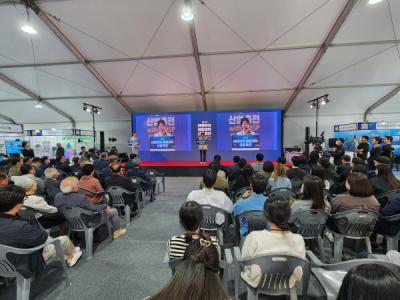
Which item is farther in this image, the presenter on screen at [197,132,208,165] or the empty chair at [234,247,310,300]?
the presenter on screen at [197,132,208,165]

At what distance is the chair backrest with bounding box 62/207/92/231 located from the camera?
281 cm

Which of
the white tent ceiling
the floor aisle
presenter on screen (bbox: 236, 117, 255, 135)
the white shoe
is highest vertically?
the white tent ceiling

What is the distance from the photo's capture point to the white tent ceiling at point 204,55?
20.1 ft

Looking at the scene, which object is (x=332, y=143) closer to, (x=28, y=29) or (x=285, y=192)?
(x=285, y=192)

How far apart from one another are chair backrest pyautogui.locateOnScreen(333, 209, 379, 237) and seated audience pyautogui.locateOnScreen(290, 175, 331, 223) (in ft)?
0.70

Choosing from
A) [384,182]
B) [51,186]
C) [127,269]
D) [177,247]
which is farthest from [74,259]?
[384,182]

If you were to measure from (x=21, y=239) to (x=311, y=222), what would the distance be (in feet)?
8.97

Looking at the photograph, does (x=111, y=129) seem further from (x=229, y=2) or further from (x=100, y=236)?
(x=100, y=236)

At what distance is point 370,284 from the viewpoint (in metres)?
0.62

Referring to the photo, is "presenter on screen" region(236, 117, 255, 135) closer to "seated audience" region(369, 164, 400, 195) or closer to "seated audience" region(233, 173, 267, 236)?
"seated audience" region(369, 164, 400, 195)

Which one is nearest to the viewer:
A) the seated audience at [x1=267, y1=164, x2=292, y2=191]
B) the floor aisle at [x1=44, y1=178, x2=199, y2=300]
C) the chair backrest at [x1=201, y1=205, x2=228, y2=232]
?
the floor aisle at [x1=44, y1=178, x2=199, y2=300]

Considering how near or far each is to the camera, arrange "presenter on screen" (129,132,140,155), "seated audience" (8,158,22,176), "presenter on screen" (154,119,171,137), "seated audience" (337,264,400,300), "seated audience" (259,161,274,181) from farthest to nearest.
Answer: "presenter on screen" (154,119,171,137), "presenter on screen" (129,132,140,155), "seated audience" (8,158,22,176), "seated audience" (259,161,274,181), "seated audience" (337,264,400,300)

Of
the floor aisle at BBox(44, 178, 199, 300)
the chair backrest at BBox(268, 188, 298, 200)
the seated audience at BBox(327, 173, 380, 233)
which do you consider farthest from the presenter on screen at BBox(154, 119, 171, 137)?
the seated audience at BBox(327, 173, 380, 233)

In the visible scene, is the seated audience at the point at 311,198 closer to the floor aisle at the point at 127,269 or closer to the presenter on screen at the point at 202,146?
the floor aisle at the point at 127,269
